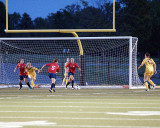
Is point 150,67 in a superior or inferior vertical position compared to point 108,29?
inferior

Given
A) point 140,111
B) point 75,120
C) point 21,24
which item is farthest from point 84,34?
point 75,120

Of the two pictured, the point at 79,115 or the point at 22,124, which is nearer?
the point at 22,124

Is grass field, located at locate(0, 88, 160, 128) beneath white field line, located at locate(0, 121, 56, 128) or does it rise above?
above

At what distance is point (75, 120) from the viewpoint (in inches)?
411

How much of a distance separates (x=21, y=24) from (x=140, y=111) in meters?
20.7

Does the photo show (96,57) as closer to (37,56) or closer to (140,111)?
(37,56)

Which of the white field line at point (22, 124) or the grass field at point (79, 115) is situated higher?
the grass field at point (79, 115)

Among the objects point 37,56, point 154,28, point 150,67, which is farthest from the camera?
point 154,28

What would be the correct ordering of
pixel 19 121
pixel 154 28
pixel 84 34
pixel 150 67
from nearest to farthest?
pixel 19 121, pixel 150 67, pixel 84 34, pixel 154 28

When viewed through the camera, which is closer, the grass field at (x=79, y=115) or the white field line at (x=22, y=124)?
the white field line at (x=22, y=124)

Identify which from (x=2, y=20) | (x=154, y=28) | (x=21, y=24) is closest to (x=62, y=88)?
(x=21, y=24)

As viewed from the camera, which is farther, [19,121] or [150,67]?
[150,67]

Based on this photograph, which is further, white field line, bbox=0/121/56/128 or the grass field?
the grass field

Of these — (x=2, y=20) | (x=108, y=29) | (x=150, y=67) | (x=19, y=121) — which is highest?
(x=2, y=20)
